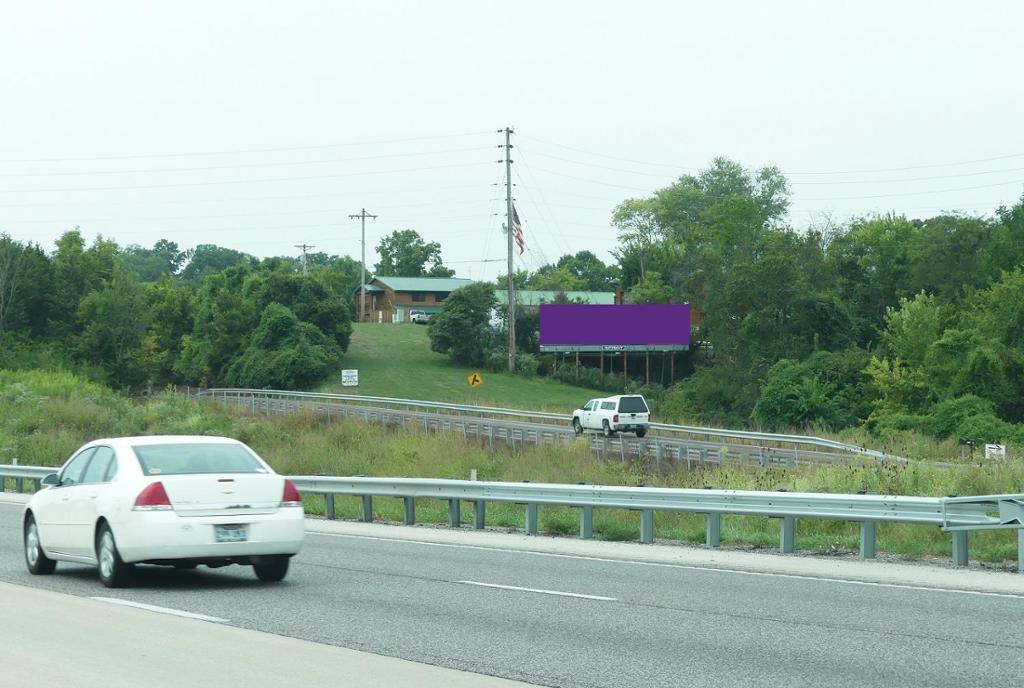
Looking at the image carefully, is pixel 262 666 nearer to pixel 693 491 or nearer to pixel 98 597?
A: pixel 98 597

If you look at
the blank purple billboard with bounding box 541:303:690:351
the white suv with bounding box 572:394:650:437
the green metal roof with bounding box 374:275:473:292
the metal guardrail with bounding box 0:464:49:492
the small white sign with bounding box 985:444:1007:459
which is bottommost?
the metal guardrail with bounding box 0:464:49:492

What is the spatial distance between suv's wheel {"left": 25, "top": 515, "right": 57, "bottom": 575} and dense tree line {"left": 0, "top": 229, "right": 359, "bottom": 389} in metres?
77.5

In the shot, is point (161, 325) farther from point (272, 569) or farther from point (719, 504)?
point (272, 569)

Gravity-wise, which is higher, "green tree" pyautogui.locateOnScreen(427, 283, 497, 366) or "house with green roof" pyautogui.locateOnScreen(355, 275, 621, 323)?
"house with green roof" pyautogui.locateOnScreen(355, 275, 621, 323)

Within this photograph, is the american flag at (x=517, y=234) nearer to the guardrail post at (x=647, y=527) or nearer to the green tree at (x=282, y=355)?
the green tree at (x=282, y=355)

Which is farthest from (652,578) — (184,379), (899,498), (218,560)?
(184,379)

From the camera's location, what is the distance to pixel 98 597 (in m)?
13.4

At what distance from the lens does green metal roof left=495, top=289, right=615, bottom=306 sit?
115 m

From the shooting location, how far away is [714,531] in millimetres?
18844

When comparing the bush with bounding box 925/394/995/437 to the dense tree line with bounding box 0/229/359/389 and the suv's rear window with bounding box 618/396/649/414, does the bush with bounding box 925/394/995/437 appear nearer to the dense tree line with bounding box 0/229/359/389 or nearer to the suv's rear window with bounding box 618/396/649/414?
the suv's rear window with bounding box 618/396/649/414

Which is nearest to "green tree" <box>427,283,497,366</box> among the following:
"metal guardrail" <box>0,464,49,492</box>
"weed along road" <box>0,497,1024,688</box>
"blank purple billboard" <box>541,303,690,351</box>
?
"blank purple billboard" <box>541,303,690,351</box>

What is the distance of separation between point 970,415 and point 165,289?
7815 cm

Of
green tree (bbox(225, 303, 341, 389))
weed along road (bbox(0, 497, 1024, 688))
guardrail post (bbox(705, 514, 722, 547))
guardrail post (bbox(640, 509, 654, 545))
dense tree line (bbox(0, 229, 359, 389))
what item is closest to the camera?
weed along road (bbox(0, 497, 1024, 688))

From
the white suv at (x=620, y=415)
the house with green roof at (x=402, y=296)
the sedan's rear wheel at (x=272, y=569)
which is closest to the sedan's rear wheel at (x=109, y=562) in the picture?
the sedan's rear wheel at (x=272, y=569)
